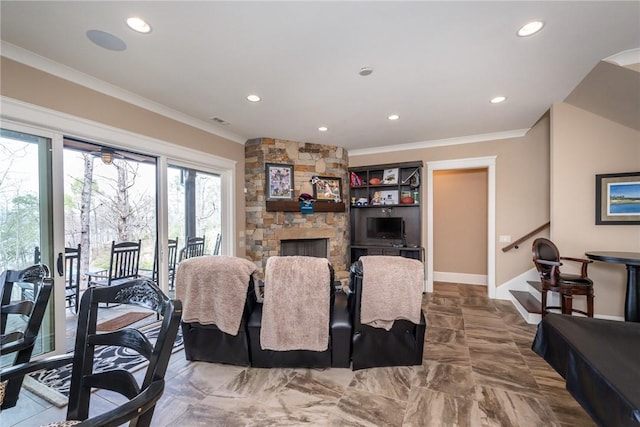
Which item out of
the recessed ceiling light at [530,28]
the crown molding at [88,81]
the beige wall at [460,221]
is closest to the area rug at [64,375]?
the crown molding at [88,81]

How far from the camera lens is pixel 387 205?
17.4 ft

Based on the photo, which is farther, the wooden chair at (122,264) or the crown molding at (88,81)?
the wooden chair at (122,264)

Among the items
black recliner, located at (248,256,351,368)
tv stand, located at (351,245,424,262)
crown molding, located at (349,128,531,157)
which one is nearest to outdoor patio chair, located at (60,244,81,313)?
black recliner, located at (248,256,351,368)

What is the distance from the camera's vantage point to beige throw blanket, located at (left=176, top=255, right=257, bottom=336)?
235cm

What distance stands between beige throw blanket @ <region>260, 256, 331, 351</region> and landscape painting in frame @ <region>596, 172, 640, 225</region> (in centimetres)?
345

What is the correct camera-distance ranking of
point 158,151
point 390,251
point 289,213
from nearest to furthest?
point 158,151 < point 289,213 < point 390,251

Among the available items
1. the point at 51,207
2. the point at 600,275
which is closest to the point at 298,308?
the point at 51,207

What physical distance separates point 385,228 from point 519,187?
7.55ft

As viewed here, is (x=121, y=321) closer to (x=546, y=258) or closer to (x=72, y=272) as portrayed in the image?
(x=72, y=272)

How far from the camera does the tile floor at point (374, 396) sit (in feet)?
5.98

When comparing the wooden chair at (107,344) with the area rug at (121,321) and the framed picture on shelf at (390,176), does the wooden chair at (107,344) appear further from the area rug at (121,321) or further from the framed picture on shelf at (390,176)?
the framed picture on shelf at (390,176)

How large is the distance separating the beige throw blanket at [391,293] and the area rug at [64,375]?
1.61 m

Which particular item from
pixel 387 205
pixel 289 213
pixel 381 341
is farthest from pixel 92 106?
pixel 387 205

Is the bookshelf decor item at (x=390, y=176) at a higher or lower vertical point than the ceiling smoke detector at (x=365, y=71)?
lower
